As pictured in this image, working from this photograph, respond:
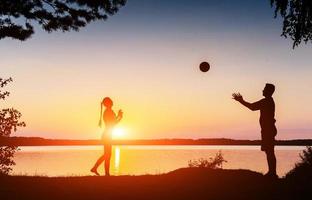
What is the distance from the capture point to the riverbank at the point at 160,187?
36.9ft

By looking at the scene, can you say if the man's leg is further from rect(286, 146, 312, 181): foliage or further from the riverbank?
rect(286, 146, 312, 181): foliage

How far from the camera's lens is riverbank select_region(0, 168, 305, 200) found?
11.2 metres

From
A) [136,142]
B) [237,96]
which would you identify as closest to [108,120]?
[237,96]

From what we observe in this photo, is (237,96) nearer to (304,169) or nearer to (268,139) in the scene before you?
(268,139)

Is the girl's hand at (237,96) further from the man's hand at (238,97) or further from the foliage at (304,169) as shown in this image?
the foliage at (304,169)

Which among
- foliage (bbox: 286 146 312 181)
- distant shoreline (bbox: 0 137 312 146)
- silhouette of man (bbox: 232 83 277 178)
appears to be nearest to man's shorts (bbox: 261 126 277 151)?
silhouette of man (bbox: 232 83 277 178)

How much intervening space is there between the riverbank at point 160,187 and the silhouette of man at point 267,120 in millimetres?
Answer: 626

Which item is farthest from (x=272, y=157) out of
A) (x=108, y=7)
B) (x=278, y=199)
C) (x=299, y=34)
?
(x=108, y=7)

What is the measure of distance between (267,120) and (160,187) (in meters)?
3.92

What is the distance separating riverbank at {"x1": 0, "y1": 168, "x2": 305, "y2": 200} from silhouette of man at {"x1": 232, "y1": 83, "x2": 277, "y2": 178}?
0.63 m

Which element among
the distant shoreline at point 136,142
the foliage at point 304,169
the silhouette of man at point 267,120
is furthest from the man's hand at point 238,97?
the distant shoreline at point 136,142

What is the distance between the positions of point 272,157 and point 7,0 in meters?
9.45

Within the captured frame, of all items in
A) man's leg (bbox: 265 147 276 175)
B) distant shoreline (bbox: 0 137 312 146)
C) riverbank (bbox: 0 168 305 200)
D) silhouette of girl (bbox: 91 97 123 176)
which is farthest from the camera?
distant shoreline (bbox: 0 137 312 146)

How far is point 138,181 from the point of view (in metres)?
13.3
